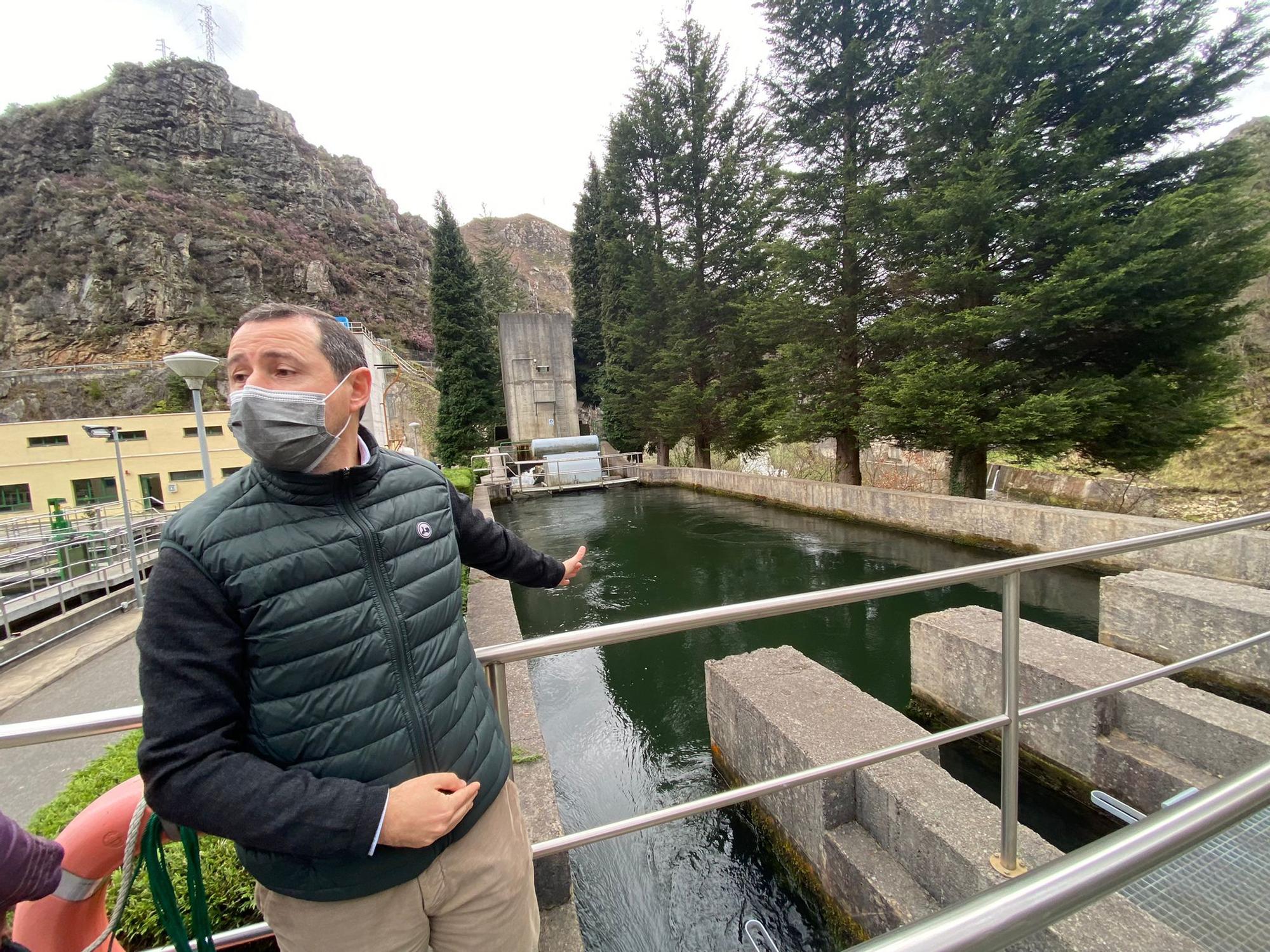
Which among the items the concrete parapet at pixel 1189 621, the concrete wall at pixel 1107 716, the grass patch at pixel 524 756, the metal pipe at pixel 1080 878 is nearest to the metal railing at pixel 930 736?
the metal pipe at pixel 1080 878

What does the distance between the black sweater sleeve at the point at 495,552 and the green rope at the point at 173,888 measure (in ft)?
2.23

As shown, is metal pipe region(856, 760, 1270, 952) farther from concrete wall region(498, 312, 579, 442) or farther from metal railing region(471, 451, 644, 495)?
concrete wall region(498, 312, 579, 442)

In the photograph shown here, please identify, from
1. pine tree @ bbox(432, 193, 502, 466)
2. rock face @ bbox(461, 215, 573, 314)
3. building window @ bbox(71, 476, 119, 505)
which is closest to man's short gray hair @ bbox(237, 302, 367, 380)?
pine tree @ bbox(432, 193, 502, 466)

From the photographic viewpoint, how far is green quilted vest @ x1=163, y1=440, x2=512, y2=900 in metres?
0.83

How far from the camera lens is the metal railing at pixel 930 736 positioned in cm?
51

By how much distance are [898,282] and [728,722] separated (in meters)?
10.2

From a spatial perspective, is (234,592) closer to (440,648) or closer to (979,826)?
(440,648)

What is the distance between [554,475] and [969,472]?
44.2ft

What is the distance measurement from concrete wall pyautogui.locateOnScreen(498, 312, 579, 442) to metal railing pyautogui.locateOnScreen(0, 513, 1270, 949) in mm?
26693

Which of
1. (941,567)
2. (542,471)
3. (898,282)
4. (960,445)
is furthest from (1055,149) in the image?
(542,471)

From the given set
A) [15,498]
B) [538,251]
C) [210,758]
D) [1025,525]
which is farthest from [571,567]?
[538,251]

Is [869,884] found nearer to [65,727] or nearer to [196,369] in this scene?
[65,727]

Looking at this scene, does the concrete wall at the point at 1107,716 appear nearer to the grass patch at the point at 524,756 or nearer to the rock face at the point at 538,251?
the grass patch at the point at 524,756

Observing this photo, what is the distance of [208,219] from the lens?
1628 inches
